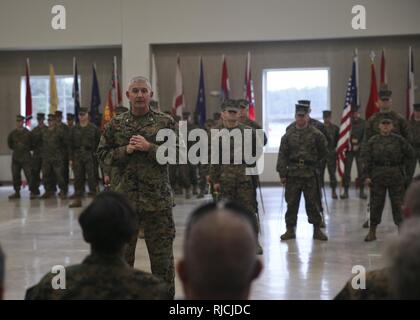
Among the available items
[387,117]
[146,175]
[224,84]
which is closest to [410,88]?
[224,84]

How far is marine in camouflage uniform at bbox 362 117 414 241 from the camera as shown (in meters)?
6.82

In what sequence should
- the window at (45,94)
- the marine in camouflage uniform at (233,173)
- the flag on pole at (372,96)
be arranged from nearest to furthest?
1. the marine in camouflage uniform at (233,173)
2. the flag on pole at (372,96)
3. the window at (45,94)

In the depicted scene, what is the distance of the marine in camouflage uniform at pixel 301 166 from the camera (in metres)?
7.22

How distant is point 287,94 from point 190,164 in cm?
361

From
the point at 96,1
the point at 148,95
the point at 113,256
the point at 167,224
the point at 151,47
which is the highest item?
the point at 96,1

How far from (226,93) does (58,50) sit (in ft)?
15.0

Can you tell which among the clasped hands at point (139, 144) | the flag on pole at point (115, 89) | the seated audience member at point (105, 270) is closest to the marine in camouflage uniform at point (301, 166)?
the clasped hands at point (139, 144)

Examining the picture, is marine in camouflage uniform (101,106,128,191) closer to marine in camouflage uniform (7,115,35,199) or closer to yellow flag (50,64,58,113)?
marine in camouflage uniform (7,115,35,199)

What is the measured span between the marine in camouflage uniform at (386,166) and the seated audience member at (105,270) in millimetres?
5261

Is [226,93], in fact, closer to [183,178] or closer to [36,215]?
[183,178]

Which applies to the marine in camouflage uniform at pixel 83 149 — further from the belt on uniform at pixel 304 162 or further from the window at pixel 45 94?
the belt on uniform at pixel 304 162

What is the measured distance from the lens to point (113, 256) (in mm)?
2059

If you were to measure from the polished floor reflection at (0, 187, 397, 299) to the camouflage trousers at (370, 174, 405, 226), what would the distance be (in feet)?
0.90
